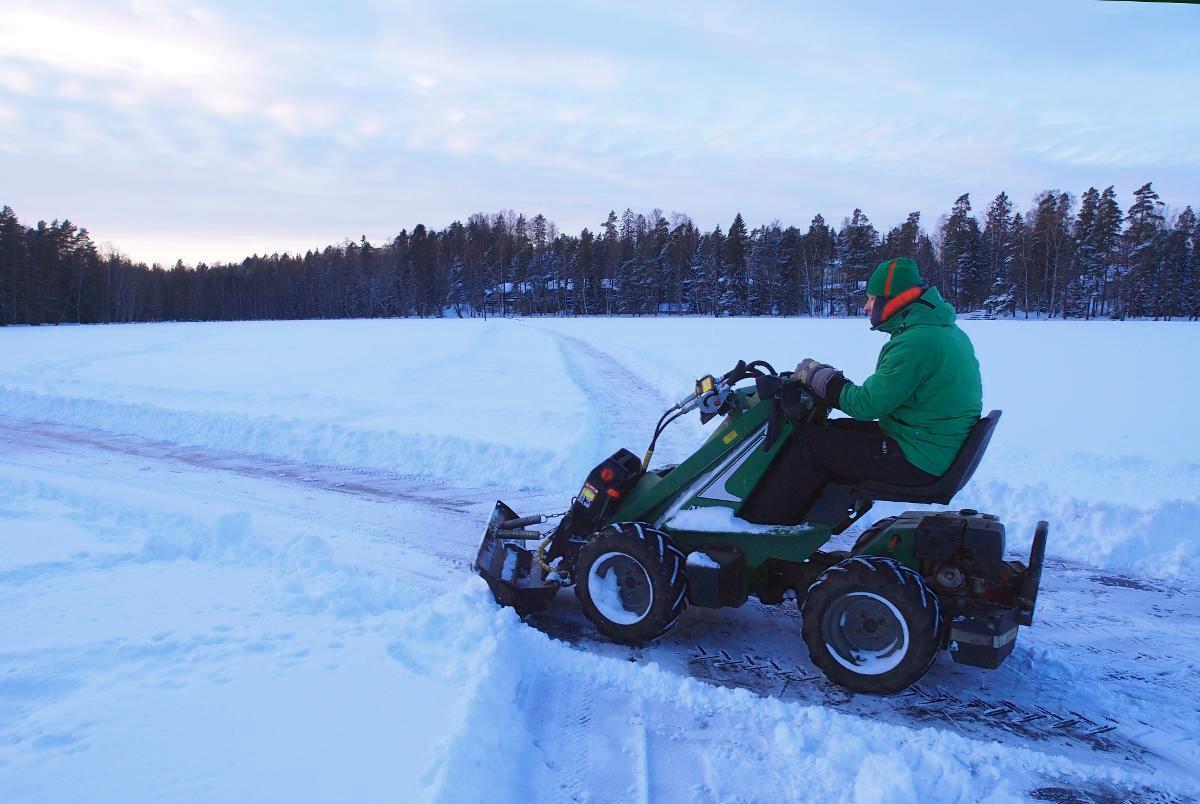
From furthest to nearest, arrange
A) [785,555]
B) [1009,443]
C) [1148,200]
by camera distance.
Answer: [1148,200], [1009,443], [785,555]

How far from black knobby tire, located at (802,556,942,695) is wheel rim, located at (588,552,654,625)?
94 centimetres

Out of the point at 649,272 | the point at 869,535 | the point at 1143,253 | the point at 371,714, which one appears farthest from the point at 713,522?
the point at 649,272

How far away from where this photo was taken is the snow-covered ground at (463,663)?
9.01 feet

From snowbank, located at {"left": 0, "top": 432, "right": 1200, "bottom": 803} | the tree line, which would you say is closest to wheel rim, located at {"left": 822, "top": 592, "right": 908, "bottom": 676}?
snowbank, located at {"left": 0, "top": 432, "right": 1200, "bottom": 803}

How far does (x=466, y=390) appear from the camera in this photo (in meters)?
14.5

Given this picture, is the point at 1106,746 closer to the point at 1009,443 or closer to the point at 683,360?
the point at 1009,443

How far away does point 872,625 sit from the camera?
3.54m

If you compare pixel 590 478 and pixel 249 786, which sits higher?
pixel 590 478

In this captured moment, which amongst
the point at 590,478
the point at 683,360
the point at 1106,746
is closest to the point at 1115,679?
the point at 1106,746

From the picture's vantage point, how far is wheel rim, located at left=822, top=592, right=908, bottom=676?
3.47m

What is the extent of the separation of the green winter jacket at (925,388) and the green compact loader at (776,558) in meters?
0.12

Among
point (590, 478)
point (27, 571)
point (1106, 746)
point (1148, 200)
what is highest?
point (1148, 200)

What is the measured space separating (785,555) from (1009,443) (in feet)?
21.3

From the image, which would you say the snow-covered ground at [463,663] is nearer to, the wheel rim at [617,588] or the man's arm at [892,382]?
the wheel rim at [617,588]
